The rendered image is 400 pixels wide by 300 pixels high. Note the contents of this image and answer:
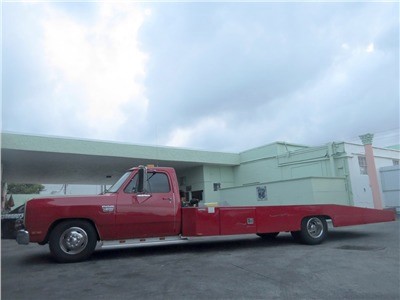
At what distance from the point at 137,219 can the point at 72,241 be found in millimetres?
1534

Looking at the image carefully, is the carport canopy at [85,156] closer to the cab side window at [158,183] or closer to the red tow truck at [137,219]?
the red tow truck at [137,219]

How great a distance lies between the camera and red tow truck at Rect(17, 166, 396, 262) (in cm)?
813

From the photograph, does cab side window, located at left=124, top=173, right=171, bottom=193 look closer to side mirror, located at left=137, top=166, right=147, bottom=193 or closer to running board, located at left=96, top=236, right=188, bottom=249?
side mirror, located at left=137, top=166, right=147, bottom=193

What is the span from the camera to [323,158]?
22.8 meters

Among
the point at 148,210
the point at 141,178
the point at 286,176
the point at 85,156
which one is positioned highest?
the point at 85,156

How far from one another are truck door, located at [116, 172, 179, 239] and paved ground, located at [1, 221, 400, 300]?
64 cm

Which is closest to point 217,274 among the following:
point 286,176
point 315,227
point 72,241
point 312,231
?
point 72,241

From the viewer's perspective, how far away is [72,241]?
26.8 ft

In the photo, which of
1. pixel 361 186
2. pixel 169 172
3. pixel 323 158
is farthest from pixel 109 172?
pixel 169 172

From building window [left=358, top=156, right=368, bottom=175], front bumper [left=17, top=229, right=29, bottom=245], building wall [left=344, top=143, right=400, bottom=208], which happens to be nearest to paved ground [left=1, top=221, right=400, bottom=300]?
front bumper [left=17, top=229, right=29, bottom=245]

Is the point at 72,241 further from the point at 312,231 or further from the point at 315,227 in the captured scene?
the point at 315,227

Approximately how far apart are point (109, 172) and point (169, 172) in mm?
21618

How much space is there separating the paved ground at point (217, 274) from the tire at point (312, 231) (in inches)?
18.4

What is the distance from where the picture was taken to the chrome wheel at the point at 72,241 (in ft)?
26.8
